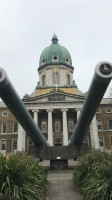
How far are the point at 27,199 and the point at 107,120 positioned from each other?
120 feet

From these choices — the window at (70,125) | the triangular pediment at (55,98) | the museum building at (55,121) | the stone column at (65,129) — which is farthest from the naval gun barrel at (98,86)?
the window at (70,125)

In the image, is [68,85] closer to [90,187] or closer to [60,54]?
[60,54]

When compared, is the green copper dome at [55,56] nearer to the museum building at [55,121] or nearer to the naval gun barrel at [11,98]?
the museum building at [55,121]

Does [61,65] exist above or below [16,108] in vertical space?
above

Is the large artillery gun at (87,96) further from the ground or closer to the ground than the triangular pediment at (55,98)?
closer to the ground

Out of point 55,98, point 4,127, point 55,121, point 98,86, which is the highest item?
point 55,98

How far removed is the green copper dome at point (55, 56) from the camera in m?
47.3

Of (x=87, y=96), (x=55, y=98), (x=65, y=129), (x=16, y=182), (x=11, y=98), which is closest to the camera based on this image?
(x=16, y=182)

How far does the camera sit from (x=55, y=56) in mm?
47969

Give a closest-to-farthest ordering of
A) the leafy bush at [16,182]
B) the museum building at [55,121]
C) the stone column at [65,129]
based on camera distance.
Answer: the leafy bush at [16,182] → the stone column at [65,129] → the museum building at [55,121]

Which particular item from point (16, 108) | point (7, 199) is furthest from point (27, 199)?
point (16, 108)

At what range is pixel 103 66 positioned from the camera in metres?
3.84

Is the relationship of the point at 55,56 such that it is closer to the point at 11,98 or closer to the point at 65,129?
the point at 65,129

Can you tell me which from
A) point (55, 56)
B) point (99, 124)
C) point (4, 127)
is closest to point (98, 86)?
point (99, 124)
